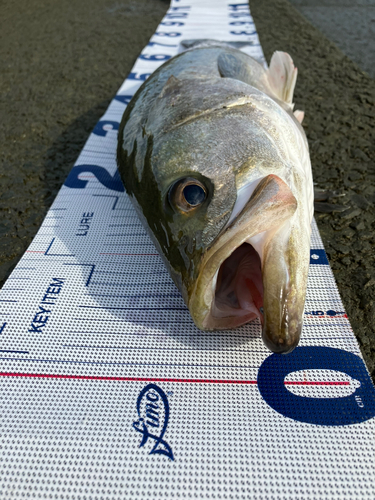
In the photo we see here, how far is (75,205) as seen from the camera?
2.79 m

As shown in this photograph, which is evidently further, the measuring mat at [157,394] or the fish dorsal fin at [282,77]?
the fish dorsal fin at [282,77]

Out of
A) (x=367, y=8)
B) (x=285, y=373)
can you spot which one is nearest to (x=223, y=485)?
(x=285, y=373)

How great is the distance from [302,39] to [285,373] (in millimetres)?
5197

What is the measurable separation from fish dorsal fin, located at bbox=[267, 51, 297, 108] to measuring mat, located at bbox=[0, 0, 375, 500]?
4.38 feet

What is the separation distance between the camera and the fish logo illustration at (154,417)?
150 cm

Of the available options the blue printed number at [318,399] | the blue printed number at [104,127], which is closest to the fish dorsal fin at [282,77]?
the blue printed number at [104,127]

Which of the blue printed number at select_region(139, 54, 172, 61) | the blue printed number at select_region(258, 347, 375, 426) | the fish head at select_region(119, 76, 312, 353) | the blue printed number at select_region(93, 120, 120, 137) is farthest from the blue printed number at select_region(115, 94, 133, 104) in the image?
the blue printed number at select_region(258, 347, 375, 426)

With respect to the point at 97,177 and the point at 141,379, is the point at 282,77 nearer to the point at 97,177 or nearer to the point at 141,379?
the point at 97,177

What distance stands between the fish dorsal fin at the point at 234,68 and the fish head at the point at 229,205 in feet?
2.38

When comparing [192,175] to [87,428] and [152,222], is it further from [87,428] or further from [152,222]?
[87,428]

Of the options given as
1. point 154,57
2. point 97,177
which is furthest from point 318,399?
point 154,57

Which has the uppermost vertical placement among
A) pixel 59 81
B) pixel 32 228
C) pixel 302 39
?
pixel 302 39

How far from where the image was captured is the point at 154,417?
5.21 ft

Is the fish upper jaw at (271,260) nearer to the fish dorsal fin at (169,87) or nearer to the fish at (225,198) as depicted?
the fish at (225,198)
